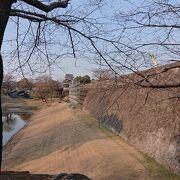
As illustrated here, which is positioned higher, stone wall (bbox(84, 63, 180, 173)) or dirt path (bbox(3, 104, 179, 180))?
stone wall (bbox(84, 63, 180, 173))

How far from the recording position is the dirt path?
15297 millimetres

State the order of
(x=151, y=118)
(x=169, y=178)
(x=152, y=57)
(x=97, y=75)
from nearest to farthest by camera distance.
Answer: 1. (x=152, y=57)
2. (x=97, y=75)
3. (x=169, y=178)
4. (x=151, y=118)

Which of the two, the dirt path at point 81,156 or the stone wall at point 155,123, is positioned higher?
the stone wall at point 155,123

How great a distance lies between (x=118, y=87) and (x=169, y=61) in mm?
1198

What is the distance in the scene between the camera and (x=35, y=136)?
101ft

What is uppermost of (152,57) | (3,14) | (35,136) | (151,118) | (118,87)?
(3,14)

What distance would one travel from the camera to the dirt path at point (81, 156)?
1530 cm

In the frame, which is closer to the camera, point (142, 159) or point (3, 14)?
point (3, 14)

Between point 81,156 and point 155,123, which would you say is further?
point 81,156

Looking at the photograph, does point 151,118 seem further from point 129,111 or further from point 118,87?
point 118,87

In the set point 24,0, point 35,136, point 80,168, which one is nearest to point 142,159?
point 80,168

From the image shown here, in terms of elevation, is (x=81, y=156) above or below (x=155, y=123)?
below

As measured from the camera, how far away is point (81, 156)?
19391 mm

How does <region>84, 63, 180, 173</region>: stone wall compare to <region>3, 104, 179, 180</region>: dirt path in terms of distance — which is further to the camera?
<region>3, 104, 179, 180</region>: dirt path
